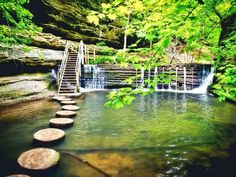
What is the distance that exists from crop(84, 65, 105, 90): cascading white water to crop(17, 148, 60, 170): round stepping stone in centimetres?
1286

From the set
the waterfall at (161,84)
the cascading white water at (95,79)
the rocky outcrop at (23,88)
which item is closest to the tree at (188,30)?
the rocky outcrop at (23,88)

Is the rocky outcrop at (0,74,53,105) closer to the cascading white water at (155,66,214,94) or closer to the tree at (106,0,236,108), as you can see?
the cascading white water at (155,66,214,94)

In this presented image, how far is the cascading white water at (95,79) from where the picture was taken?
18281mm

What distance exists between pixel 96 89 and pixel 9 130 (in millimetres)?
10807

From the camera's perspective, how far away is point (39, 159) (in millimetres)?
5109

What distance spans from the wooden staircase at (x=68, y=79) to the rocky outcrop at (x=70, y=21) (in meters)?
6.64

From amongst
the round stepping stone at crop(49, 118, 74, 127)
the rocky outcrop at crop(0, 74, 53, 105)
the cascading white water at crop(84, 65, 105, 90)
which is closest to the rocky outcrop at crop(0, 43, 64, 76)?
the rocky outcrop at crop(0, 74, 53, 105)

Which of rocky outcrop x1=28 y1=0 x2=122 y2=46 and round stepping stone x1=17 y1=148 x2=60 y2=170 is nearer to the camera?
round stepping stone x1=17 y1=148 x2=60 y2=170

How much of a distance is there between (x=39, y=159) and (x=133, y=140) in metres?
2.95

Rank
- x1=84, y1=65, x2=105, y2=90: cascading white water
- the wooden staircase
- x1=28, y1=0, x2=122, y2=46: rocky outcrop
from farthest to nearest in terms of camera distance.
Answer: x1=28, y1=0, x2=122, y2=46: rocky outcrop < x1=84, y1=65, x2=105, y2=90: cascading white water < the wooden staircase

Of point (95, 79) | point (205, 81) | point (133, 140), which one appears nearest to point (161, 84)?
point (205, 81)

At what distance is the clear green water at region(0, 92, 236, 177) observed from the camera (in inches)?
203

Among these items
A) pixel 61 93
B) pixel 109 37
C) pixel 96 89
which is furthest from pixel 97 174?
pixel 109 37

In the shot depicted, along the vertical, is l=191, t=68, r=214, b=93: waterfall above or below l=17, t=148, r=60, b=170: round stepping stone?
above
